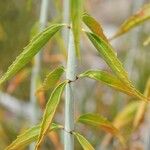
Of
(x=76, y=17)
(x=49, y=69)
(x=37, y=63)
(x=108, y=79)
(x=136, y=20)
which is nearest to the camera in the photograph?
(x=76, y=17)

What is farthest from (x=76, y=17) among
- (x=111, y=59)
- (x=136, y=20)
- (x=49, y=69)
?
(x=49, y=69)

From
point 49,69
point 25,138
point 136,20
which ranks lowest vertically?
point 25,138

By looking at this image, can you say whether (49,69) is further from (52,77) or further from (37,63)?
(52,77)

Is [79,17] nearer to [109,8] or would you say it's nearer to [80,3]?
[80,3]

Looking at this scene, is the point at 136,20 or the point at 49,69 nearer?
the point at 136,20

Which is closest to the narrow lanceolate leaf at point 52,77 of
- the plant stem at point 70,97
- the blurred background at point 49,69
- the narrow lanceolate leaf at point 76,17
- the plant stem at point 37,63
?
the plant stem at point 70,97

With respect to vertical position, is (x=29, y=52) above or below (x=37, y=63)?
below
